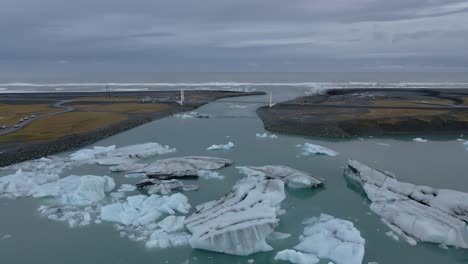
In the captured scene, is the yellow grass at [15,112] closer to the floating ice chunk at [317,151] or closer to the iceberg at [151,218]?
the iceberg at [151,218]

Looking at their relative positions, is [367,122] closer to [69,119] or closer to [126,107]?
[69,119]

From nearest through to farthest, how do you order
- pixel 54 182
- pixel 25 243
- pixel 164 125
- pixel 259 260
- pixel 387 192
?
pixel 259 260 < pixel 25 243 < pixel 387 192 < pixel 54 182 < pixel 164 125

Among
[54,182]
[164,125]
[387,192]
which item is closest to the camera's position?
[387,192]

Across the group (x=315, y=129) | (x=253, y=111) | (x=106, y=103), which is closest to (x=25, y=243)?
(x=315, y=129)

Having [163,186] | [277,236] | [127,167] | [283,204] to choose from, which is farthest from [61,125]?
[277,236]

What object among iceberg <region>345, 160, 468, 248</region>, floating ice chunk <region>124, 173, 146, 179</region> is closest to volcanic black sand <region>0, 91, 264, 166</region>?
floating ice chunk <region>124, 173, 146, 179</region>

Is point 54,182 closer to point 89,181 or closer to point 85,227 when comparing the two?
point 89,181

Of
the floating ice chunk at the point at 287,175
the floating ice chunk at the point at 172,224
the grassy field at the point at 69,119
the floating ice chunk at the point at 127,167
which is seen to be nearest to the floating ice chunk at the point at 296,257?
the floating ice chunk at the point at 172,224
